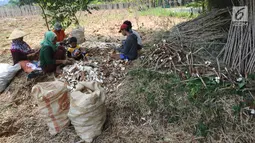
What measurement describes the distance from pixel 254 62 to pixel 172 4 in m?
11.3

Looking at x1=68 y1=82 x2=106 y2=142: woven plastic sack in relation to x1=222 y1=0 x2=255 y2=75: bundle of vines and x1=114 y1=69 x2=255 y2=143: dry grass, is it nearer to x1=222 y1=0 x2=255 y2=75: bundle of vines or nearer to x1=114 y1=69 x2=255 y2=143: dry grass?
x1=114 y1=69 x2=255 y2=143: dry grass

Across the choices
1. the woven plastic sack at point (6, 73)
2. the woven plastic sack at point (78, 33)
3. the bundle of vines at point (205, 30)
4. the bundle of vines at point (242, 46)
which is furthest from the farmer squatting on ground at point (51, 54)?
the bundle of vines at point (242, 46)

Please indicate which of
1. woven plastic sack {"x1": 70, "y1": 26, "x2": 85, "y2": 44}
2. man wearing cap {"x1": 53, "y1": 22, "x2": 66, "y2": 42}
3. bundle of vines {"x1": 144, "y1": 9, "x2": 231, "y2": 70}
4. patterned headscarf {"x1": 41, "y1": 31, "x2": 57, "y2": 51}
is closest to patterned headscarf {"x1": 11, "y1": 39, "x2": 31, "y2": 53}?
patterned headscarf {"x1": 41, "y1": 31, "x2": 57, "y2": 51}

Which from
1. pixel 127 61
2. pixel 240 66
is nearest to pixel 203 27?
pixel 240 66

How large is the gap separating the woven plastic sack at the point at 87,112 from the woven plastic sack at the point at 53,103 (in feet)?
0.74

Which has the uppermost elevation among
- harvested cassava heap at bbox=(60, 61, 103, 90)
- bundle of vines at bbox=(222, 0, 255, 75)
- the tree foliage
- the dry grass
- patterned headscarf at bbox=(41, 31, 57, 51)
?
the tree foliage

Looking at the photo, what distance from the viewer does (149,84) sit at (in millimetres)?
2930

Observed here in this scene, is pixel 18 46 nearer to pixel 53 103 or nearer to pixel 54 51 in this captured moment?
pixel 54 51

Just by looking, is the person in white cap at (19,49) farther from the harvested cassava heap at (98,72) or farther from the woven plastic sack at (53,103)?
the woven plastic sack at (53,103)

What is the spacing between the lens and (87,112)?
2.47 metres

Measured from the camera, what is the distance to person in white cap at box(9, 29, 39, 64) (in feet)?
12.7

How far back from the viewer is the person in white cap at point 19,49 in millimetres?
3869

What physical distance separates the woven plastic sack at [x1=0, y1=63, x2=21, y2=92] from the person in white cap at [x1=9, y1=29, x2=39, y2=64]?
167 millimetres

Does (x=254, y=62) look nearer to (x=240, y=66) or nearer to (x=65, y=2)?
(x=240, y=66)
